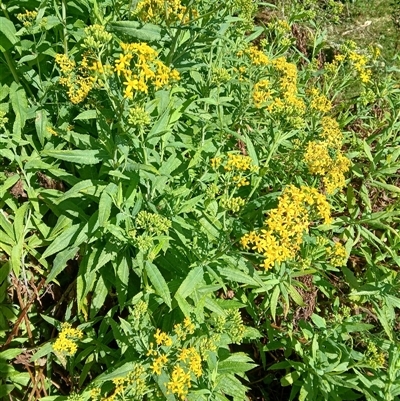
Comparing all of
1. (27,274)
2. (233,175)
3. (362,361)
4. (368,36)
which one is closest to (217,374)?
(362,361)

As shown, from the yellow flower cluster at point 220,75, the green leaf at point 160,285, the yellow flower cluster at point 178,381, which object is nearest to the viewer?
the yellow flower cluster at point 178,381

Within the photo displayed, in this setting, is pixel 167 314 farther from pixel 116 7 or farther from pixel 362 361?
pixel 116 7

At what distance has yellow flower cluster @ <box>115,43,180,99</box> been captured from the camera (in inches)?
119

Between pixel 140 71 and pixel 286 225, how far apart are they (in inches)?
54.9

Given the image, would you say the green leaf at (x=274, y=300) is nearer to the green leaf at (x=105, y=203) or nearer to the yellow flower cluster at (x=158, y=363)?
the yellow flower cluster at (x=158, y=363)

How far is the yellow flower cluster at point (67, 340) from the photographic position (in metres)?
3.29

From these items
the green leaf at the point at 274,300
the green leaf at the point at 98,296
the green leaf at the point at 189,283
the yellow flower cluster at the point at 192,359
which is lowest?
the green leaf at the point at 274,300

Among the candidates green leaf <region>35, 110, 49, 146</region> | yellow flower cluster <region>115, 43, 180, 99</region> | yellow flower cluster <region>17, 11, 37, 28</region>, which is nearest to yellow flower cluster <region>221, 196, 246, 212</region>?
yellow flower cluster <region>115, 43, 180, 99</region>

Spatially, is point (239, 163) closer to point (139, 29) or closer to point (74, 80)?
point (139, 29)

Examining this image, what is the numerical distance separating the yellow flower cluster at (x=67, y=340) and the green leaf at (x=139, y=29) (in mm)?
2164

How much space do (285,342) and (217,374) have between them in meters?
0.80

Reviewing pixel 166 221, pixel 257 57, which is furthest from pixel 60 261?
pixel 257 57

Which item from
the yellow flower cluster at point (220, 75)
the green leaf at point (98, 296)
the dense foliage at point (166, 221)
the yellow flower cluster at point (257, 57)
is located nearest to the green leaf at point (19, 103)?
the dense foliage at point (166, 221)

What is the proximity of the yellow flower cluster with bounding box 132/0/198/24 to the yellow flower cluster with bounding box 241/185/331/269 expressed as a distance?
60.1 inches
